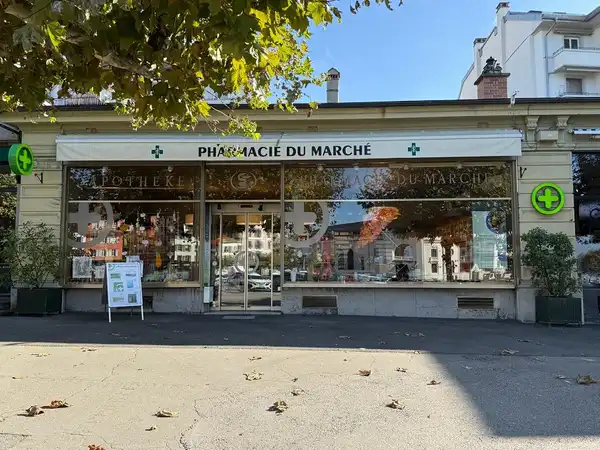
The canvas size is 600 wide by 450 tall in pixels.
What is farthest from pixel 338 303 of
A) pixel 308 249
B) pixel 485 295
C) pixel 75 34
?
pixel 75 34

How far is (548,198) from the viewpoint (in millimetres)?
11023

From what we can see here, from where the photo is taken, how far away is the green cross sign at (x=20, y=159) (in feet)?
36.2

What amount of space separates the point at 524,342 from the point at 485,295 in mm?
2872

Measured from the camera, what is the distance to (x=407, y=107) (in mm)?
11258

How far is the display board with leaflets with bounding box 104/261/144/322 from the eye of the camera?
34.3 ft

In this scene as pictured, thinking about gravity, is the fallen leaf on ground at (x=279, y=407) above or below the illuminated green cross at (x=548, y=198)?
below

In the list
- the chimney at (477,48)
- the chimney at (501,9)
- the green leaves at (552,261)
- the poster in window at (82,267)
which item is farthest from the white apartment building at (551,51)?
the poster in window at (82,267)

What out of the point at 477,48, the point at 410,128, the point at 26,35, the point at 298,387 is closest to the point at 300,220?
the point at 410,128

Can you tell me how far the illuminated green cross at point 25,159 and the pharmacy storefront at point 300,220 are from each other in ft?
2.37

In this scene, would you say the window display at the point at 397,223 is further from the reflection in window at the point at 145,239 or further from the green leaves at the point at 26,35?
the green leaves at the point at 26,35

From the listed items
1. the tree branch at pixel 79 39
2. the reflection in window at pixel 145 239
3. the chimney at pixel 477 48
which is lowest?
the reflection in window at pixel 145 239

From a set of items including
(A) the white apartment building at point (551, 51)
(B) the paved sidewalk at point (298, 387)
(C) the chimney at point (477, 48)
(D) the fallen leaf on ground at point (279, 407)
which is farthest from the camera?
(C) the chimney at point (477, 48)

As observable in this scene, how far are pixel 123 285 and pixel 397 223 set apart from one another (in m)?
6.15

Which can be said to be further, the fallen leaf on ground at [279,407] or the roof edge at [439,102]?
the roof edge at [439,102]
